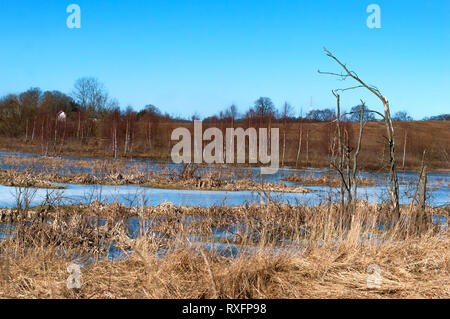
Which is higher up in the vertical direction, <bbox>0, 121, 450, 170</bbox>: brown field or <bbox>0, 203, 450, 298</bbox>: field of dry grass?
<bbox>0, 121, 450, 170</bbox>: brown field

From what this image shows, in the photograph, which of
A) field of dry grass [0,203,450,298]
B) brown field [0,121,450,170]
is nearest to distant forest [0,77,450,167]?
brown field [0,121,450,170]

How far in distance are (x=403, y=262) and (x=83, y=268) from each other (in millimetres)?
3715

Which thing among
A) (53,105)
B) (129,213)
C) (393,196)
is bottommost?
(129,213)

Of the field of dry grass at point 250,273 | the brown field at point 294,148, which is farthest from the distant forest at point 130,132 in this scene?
the field of dry grass at point 250,273

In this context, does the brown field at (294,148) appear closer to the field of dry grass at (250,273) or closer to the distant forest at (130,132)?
the distant forest at (130,132)

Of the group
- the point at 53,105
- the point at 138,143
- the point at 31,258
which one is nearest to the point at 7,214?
the point at 31,258

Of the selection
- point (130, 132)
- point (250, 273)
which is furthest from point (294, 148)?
point (250, 273)

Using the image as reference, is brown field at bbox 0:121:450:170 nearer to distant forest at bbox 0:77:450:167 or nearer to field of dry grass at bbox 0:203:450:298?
distant forest at bbox 0:77:450:167

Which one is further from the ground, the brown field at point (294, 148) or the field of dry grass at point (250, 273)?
the brown field at point (294, 148)

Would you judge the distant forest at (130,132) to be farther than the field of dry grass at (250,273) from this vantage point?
Yes

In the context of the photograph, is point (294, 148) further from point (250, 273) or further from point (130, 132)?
point (250, 273)
